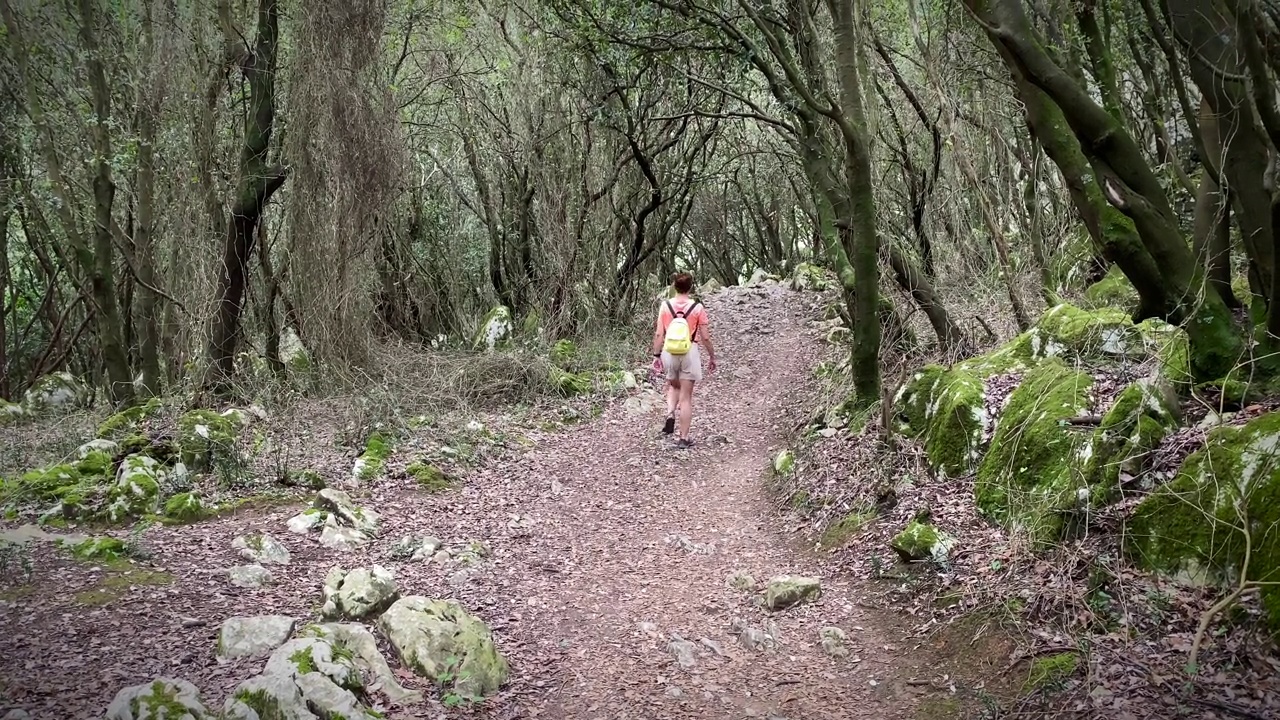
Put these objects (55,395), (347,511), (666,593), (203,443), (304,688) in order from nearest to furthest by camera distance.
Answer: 1. (304,688)
2. (666,593)
3. (347,511)
4. (203,443)
5. (55,395)

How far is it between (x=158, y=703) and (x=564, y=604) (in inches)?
96.4

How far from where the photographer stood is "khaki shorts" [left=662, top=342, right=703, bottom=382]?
8.37 metres

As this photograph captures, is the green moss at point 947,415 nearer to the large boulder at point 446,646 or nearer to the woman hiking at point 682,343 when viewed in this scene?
the woman hiking at point 682,343

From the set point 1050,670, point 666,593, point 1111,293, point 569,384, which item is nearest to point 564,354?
point 569,384

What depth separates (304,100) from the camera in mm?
9117

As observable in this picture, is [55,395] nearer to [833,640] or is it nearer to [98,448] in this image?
[98,448]

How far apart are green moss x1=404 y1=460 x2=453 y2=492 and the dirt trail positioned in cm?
19

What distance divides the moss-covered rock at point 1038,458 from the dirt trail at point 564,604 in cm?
104

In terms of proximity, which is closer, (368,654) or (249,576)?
(368,654)

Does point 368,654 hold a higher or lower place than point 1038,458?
lower

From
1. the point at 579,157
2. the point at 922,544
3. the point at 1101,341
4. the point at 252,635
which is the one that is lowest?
the point at 252,635

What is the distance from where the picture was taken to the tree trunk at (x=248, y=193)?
9.23 meters

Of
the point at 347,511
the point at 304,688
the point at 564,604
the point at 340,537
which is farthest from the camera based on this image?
the point at 347,511

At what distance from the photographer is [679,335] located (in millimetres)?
8305
